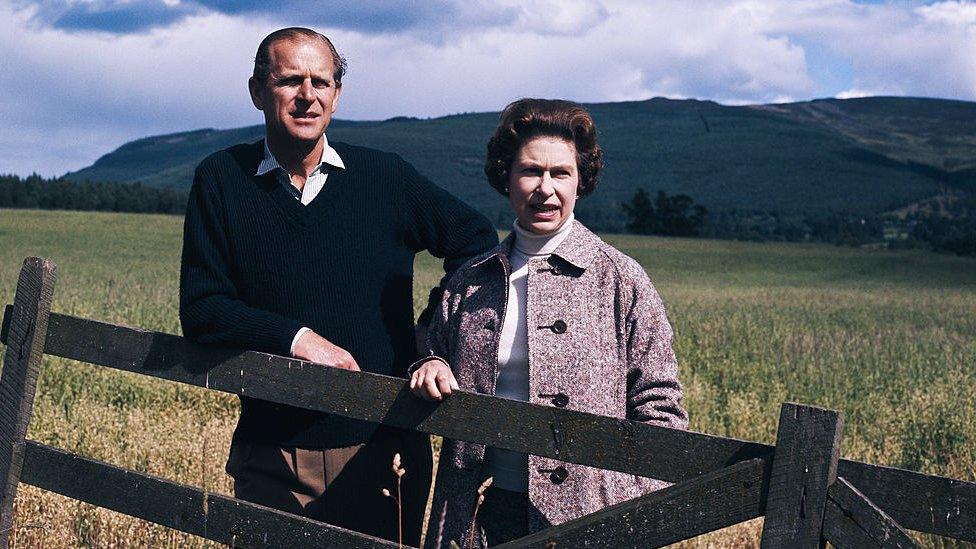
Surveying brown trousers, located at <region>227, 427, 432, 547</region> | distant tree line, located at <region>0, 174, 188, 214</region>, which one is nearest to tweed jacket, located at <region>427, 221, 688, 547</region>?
brown trousers, located at <region>227, 427, 432, 547</region>

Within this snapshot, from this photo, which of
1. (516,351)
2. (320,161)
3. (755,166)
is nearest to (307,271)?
(320,161)

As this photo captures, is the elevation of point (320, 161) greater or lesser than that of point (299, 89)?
lesser

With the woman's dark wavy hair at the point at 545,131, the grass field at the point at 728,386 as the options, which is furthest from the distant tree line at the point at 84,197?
the woman's dark wavy hair at the point at 545,131

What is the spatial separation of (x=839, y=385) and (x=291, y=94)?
378 inches

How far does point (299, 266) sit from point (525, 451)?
1154 millimetres

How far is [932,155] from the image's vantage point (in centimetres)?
17888

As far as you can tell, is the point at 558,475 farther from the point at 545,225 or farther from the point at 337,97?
the point at 337,97

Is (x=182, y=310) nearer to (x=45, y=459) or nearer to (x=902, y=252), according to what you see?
(x=45, y=459)

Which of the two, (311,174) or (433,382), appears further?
(311,174)

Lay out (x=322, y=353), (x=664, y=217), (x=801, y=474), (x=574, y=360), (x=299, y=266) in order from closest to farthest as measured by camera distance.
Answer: (x=801, y=474) < (x=574, y=360) < (x=322, y=353) < (x=299, y=266) < (x=664, y=217)

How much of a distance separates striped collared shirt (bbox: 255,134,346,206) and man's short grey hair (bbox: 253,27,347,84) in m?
0.25

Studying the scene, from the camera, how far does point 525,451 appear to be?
295cm

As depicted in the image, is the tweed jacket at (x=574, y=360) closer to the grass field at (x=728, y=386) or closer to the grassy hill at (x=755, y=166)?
the grass field at (x=728, y=386)

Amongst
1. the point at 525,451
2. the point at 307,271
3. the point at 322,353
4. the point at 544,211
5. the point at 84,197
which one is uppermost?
the point at 544,211
